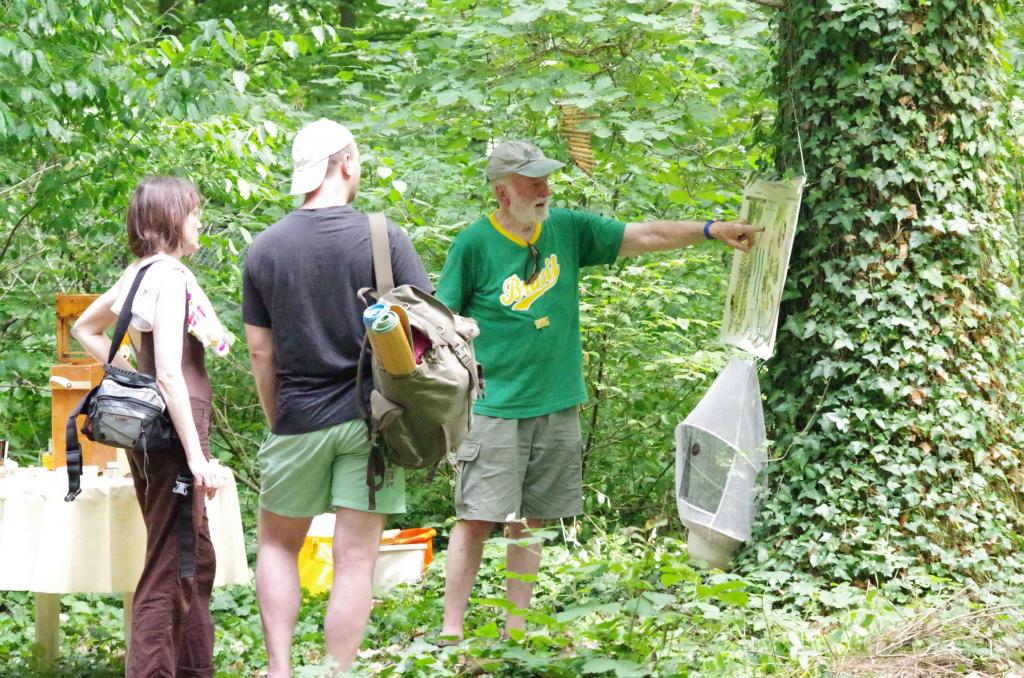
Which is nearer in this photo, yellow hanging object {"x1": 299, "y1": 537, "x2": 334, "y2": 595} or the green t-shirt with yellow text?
the green t-shirt with yellow text

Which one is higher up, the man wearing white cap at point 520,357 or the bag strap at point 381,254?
the bag strap at point 381,254

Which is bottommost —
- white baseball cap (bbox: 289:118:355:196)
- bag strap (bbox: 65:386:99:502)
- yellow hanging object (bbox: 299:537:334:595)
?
yellow hanging object (bbox: 299:537:334:595)

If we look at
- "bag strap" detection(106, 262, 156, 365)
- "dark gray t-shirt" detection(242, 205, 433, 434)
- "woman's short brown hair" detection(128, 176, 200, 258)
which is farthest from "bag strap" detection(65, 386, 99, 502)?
"dark gray t-shirt" detection(242, 205, 433, 434)

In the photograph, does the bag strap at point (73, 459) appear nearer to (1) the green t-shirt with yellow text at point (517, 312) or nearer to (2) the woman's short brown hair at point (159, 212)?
(2) the woman's short brown hair at point (159, 212)

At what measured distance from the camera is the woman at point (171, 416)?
3348mm

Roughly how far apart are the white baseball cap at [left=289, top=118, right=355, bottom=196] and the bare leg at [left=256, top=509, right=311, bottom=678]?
1.02 metres

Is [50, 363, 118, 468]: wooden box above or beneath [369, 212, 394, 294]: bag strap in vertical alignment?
beneath

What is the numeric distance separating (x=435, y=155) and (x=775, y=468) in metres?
3.41

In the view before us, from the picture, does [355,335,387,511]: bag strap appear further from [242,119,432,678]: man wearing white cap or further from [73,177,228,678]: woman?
[73,177,228,678]: woman

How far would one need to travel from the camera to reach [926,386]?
13.7 ft

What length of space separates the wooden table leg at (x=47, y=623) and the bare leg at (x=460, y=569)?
61.8 inches

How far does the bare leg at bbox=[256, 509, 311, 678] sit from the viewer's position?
3434mm

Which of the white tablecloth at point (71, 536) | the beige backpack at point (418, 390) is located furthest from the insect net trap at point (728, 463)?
the white tablecloth at point (71, 536)

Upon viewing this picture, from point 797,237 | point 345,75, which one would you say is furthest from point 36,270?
point 797,237
